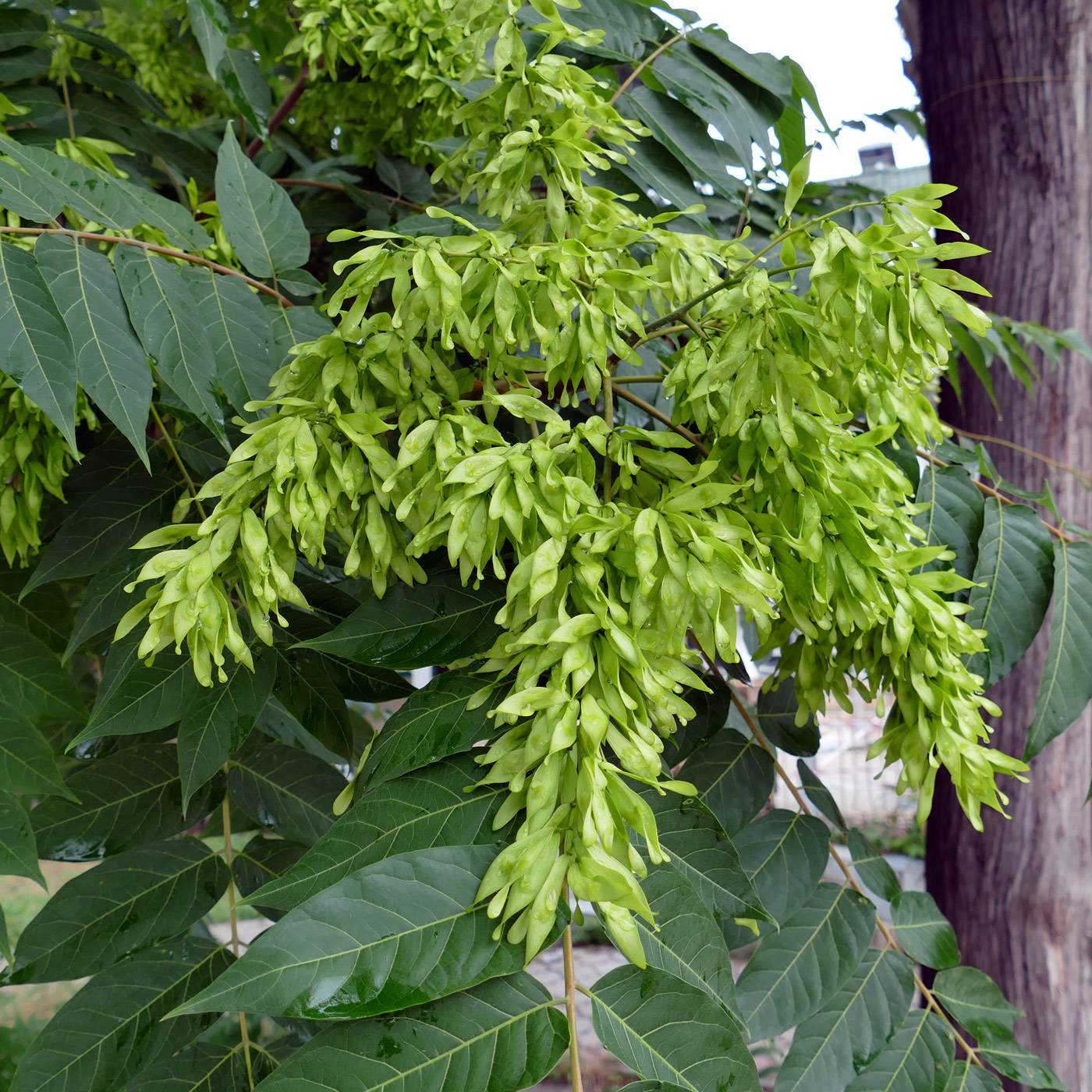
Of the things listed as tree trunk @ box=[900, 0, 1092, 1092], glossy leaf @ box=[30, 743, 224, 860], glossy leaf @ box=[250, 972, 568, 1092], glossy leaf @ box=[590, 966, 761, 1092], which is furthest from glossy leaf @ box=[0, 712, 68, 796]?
tree trunk @ box=[900, 0, 1092, 1092]

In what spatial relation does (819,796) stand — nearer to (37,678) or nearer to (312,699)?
(312,699)

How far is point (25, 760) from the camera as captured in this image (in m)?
0.67

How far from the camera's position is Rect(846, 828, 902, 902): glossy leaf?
2.75 ft

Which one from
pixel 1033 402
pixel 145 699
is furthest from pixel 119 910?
pixel 1033 402

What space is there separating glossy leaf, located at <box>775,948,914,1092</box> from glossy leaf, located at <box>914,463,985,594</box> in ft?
1.26

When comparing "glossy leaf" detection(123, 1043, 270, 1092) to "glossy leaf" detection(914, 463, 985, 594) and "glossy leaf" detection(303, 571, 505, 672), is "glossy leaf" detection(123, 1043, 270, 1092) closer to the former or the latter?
"glossy leaf" detection(303, 571, 505, 672)

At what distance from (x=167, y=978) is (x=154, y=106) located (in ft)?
3.32

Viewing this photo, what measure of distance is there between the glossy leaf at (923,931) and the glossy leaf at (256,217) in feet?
2.82

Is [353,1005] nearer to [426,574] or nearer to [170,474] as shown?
[426,574]

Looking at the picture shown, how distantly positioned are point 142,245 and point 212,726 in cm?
40

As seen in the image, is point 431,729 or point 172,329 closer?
point 431,729

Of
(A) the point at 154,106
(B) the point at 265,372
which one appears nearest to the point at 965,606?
(B) the point at 265,372

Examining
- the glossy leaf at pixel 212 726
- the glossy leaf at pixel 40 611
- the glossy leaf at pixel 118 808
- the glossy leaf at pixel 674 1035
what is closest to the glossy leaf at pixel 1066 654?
the glossy leaf at pixel 674 1035

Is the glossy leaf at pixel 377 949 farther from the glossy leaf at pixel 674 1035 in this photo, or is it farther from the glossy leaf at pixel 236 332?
the glossy leaf at pixel 236 332
